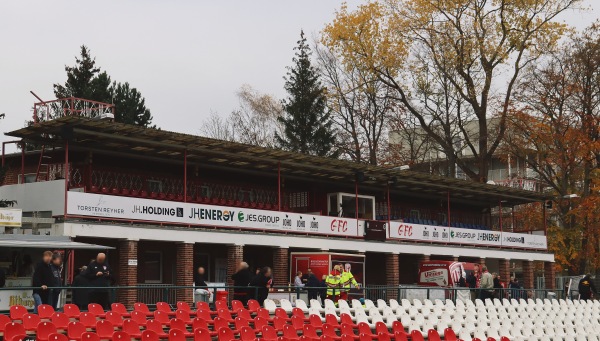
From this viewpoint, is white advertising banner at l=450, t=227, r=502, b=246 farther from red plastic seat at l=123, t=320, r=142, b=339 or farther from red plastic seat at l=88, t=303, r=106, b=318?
red plastic seat at l=123, t=320, r=142, b=339

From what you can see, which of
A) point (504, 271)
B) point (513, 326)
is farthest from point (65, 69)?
point (513, 326)

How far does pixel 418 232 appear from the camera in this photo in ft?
130

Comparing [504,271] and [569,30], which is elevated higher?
[569,30]

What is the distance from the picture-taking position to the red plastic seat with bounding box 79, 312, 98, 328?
52.1ft

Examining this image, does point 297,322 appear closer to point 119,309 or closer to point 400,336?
point 400,336

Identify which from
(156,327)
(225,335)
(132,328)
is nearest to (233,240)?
(156,327)

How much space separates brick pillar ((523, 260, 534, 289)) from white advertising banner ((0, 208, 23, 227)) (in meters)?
29.3

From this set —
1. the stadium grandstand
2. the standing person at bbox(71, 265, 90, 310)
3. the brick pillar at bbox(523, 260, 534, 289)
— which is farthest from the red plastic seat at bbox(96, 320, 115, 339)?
the brick pillar at bbox(523, 260, 534, 289)

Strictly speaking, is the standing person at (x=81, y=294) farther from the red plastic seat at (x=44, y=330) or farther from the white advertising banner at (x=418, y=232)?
the white advertising banner at (x=418, y=232)

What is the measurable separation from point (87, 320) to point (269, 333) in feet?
11.0

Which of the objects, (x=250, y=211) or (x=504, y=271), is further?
(x=504, y=271)

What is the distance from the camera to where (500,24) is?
45.9 metres

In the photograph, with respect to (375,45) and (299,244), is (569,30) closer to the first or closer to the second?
(375,45)

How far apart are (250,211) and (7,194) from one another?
26.9ft
